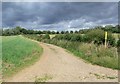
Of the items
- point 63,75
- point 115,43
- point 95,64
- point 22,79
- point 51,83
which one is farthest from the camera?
point 115,43

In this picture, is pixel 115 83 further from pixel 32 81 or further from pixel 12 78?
pixel 12 78

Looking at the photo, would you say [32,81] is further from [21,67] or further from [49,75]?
[21,67]

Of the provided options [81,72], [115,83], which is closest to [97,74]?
[81,72]

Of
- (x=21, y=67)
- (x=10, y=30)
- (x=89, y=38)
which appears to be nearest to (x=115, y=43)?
(x=89, y=38)

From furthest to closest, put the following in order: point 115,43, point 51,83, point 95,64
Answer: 1. point 115,43
2. point 95,64
3. point 51,83

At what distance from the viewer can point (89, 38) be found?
35.9 meters

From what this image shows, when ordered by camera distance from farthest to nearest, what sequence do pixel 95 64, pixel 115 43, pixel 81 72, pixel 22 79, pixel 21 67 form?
pixel 115 43
pixel 95 64
pixel 21 67
pixel 81 72
pixel 22 79

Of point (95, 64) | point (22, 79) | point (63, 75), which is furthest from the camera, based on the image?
point (95, 64)

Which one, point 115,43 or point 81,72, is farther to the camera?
point 115,43

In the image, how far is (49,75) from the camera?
38.9ft

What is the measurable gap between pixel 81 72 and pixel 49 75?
1800 mm

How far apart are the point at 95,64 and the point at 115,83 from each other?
5.59 metres

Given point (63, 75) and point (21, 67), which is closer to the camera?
point (63, 75)

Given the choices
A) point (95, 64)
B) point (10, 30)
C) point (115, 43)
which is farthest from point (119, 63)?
point (10, 30)
